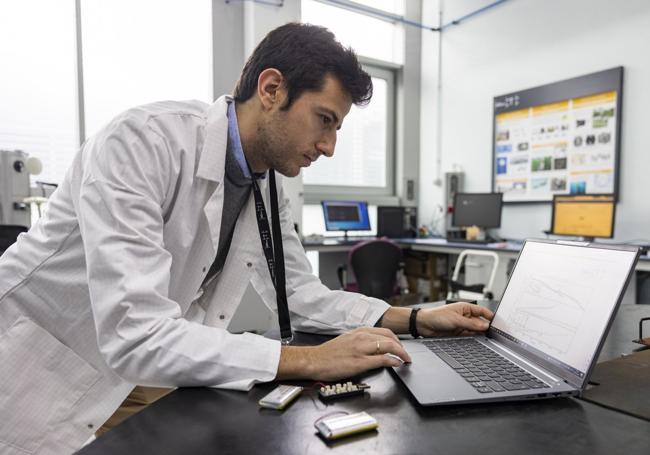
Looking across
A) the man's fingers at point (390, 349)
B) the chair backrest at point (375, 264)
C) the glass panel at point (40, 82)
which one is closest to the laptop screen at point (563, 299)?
the man's fingers at point (390, 349)

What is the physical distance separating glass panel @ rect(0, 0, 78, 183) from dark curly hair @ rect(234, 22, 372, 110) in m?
2.75

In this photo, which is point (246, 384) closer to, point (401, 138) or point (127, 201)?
point (127, 201)

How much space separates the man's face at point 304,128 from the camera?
3.24 ft

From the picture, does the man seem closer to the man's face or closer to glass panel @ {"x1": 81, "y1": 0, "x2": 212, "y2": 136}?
the man's face

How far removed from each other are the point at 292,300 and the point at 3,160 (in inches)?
82.7

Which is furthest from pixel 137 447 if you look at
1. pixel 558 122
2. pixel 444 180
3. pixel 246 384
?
pixel 444 180

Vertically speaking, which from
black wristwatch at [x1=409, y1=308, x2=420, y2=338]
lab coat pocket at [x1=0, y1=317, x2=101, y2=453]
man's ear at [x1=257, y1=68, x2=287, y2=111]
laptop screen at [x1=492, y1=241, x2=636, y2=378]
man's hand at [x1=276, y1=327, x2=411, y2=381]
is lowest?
lab coat pocket at [x1=0, y1=317, x2=101, y2=453]

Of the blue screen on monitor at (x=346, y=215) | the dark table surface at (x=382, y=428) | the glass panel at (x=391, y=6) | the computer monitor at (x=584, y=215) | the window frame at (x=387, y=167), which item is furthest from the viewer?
the glass panel at (x=391, y=6)

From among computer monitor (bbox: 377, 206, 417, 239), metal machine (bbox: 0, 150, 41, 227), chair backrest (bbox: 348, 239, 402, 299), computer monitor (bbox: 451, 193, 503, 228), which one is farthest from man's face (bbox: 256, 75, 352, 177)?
computer monitor (bbox: 377, 206, 417, 239)

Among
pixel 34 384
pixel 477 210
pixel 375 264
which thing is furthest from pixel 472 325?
pixel 477 210

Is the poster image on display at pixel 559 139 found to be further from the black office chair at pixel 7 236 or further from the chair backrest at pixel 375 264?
the black office chair at pixel 7 236

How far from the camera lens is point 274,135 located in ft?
3.43

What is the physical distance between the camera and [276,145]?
1.05 metres

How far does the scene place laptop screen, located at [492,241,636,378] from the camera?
66 centimetres
